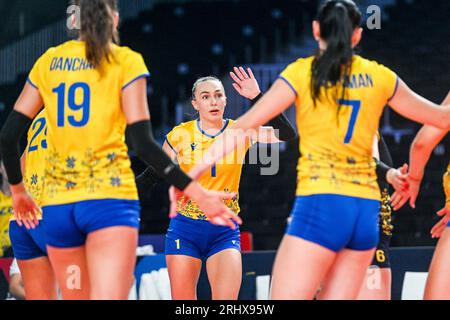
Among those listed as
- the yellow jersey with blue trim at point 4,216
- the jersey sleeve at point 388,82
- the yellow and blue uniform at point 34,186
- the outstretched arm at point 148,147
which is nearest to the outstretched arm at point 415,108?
the jersey sleeve at point 388,82

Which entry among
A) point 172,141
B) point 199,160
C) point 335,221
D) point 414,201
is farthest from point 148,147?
point 172,141

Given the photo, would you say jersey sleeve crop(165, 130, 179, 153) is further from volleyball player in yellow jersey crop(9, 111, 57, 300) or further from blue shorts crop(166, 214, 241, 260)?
volleyball player in yellow jersey crop(9, 111, 57, 300)

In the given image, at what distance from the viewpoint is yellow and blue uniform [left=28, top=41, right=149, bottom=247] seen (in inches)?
163

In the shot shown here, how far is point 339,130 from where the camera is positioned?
4.14 meters

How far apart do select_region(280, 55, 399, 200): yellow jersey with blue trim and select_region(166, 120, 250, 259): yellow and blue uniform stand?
1.92m

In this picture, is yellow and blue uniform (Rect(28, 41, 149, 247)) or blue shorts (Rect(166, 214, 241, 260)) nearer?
yellow and blue uniform (Rect(28, 41, 149, 247))

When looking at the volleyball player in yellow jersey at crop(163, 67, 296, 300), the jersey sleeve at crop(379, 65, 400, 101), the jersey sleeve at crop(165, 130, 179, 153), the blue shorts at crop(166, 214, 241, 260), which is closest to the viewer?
the jersey sleeve at crop(379, 65, 400, 101)

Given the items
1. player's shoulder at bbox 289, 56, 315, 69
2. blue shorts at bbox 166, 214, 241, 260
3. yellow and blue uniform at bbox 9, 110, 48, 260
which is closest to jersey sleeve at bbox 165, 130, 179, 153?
blue shorts at bbox 166, 214, 241, 260

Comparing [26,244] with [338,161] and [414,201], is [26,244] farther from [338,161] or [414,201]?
[414,201]

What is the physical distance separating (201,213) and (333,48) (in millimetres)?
2388

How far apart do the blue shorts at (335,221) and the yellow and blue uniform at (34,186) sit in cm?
164

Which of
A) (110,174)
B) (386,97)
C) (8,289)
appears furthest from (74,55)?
(8,289)

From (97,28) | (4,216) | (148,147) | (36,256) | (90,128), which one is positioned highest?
(97,28)

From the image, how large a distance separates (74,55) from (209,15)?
37.1ft
